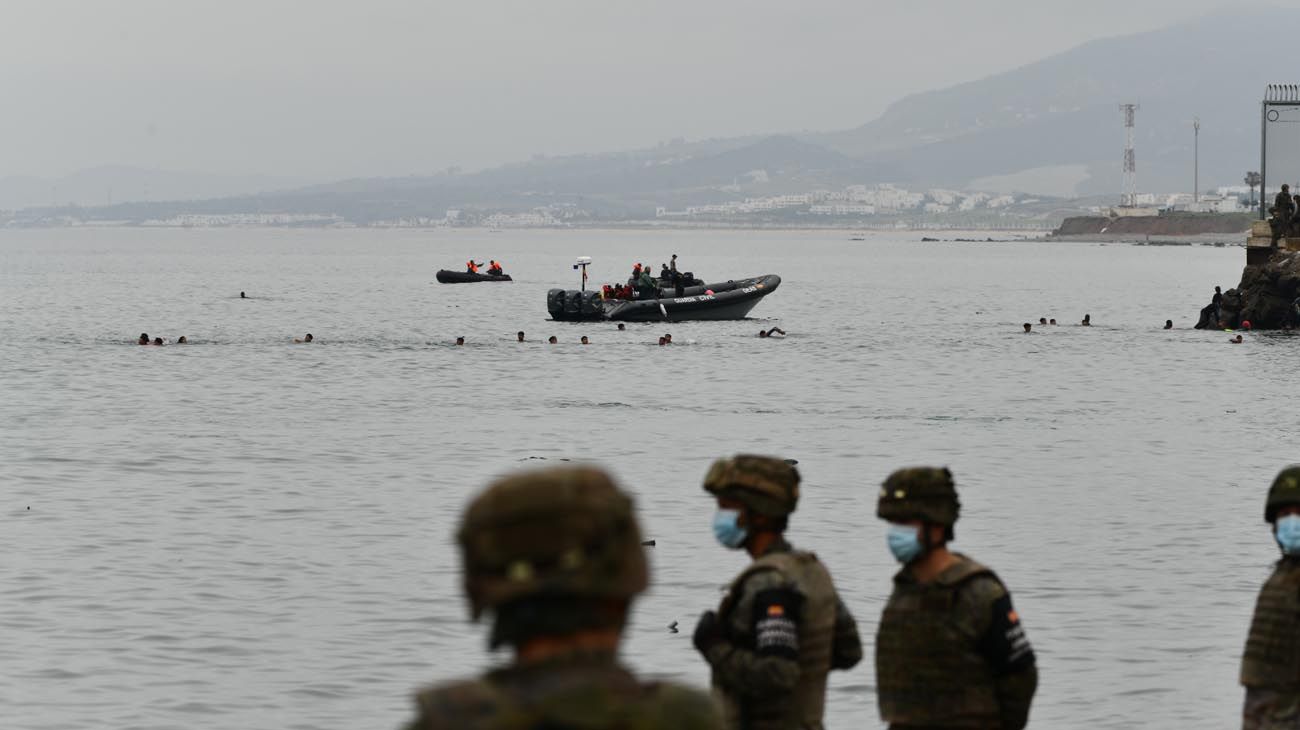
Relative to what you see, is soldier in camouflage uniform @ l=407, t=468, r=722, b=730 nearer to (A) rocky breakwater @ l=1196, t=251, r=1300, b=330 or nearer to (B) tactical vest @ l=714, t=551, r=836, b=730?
(B) tactical vest @ l=714, t=551, r=836, b=730

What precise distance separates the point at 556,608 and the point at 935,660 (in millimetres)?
4386

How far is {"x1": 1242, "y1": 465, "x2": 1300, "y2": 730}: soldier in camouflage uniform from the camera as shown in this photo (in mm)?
8453

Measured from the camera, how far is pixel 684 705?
13.2ft

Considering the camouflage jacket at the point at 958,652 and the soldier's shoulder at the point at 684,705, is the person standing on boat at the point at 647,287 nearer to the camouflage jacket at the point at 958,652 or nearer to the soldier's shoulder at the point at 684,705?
the camouflage jacket at the point at 958,652

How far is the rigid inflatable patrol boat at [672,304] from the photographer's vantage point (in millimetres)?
72562

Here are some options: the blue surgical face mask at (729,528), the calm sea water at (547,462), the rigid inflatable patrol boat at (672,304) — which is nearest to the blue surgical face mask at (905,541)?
the blue surgical face mask at (729,528)

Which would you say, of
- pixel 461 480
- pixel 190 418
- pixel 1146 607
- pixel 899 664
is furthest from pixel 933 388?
pixel 899 664

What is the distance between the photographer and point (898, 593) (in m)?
8.21

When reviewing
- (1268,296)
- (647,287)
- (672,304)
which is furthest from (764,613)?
(647,287)

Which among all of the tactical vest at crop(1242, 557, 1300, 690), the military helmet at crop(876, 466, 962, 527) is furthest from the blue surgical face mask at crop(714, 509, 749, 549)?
the tactical vest at crop(1242, 557, 1300, 690)

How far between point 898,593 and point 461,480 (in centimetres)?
2369

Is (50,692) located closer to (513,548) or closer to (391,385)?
(513,548)

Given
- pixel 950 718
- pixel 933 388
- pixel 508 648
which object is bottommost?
pixel 933 388

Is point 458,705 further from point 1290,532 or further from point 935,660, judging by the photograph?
point 1290,532
